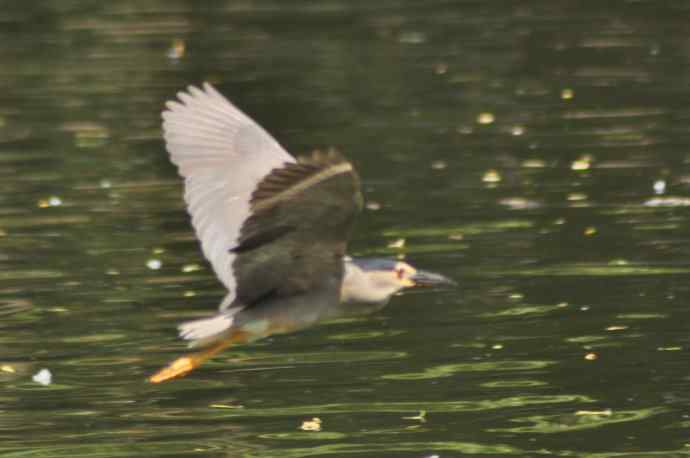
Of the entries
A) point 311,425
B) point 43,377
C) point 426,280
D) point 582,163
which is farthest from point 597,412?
point 582,163

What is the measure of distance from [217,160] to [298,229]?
1142 mm

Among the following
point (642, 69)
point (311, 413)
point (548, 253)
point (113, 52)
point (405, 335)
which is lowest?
point (311, 413)

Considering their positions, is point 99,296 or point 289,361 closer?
point 289,361

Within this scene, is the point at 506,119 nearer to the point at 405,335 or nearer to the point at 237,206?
the point at 405,335

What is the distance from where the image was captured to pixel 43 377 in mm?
9656

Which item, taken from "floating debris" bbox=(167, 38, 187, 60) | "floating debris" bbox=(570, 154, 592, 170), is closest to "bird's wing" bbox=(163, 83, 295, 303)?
"floating debris" bbox=(570, 154, 592, 170)

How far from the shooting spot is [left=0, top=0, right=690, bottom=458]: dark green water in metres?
8.86

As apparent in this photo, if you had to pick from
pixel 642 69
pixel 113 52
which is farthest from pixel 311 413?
pixel 113 52

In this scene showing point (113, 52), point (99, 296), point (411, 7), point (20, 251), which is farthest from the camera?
point (411, 7)

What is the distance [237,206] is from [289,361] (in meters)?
1.39

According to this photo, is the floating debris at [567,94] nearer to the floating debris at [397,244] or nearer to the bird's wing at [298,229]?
the floating debris at [397,244]

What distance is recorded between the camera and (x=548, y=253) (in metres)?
12.0

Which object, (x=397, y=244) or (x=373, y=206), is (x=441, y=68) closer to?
(x=373, y=206)

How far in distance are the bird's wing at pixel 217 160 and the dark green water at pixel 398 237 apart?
2.96 feet
